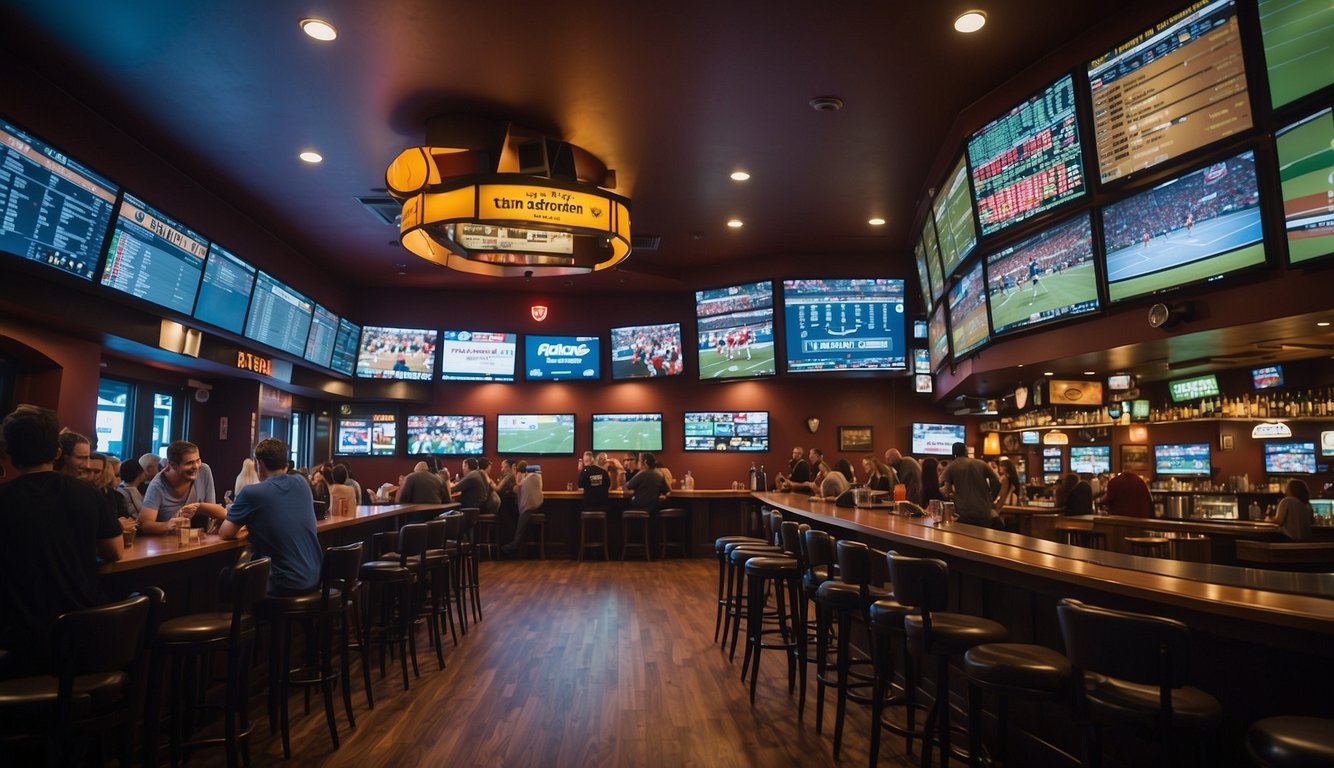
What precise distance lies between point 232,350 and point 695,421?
6189mm

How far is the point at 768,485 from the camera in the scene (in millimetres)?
11328

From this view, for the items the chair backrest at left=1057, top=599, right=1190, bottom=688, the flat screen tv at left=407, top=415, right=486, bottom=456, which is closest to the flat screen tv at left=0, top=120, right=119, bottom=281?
the chair backrest at left=1057, top=599, right=1190, bottom=688

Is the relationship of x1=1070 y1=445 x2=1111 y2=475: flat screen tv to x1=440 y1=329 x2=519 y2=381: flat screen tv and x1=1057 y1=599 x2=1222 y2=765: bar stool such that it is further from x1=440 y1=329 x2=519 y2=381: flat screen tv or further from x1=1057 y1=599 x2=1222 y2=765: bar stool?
x1=1057 y1=599 x2=1222 y2=765: bar stool

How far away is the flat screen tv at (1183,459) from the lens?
31.7 ft

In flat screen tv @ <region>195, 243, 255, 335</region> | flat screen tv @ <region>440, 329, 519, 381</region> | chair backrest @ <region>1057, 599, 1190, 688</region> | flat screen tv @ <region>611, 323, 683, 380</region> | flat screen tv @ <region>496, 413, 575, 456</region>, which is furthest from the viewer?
flat screen tv @ <region>496, 413, 575, 456</region>

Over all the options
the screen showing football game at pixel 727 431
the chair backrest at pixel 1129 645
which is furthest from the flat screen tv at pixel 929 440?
the chair backrest at pixel 1129 645

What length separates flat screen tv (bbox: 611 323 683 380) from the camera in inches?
447

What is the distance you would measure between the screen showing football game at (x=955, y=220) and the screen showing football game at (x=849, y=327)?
2.80 meters

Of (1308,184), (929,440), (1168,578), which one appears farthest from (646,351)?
(1168,578)

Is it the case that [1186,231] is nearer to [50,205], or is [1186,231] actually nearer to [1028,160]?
[1028,160]

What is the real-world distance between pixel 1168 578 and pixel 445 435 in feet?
34.3

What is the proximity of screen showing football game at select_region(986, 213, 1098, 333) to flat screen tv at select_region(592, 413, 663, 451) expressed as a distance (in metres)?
6.69

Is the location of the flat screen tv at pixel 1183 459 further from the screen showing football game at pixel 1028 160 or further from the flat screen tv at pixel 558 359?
the flat screen tv at pixel 558 359

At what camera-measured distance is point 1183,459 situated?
32.6 ft
